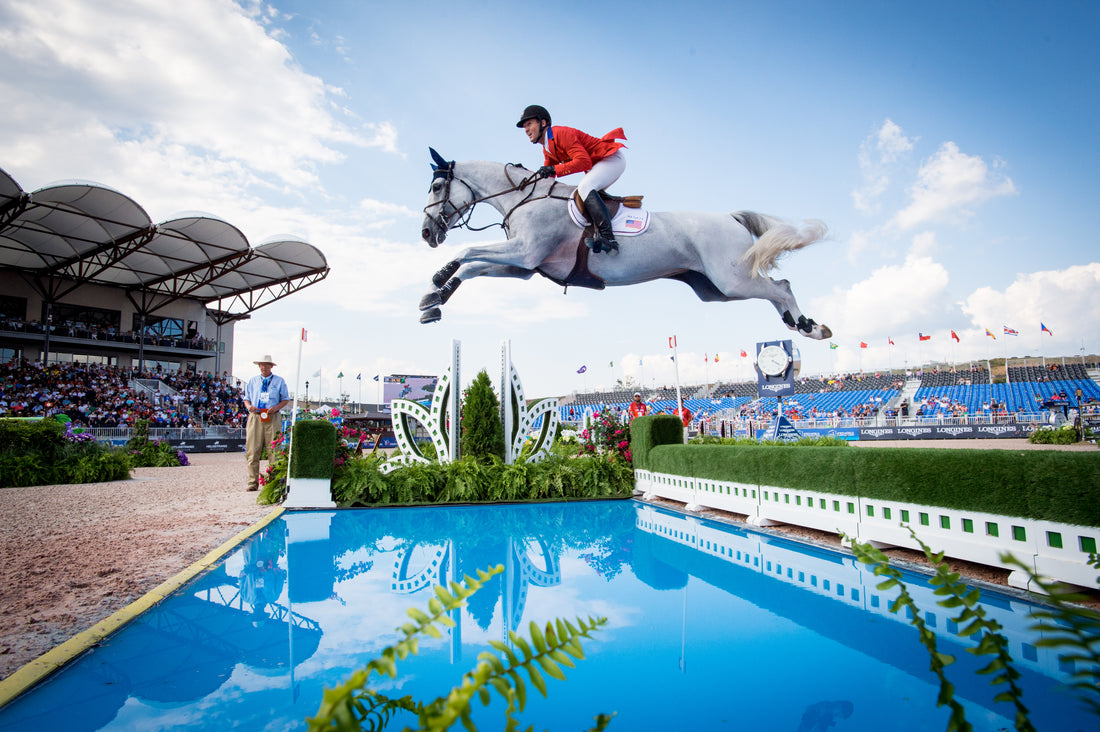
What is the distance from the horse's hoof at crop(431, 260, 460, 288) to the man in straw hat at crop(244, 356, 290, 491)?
507cm

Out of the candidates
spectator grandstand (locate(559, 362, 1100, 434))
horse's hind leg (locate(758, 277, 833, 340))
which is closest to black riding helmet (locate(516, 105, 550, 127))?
horse's hind leg (locate(758, 277, 833, 340))

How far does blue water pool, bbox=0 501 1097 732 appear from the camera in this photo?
2.05 m

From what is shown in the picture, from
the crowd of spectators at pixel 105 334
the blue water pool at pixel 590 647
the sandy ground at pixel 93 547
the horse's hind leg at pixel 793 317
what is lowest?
the blue water pool at pixel 590 647

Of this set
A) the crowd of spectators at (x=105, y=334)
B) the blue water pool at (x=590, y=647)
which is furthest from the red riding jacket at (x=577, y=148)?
the crowd of spectators at (x=105, y=334)

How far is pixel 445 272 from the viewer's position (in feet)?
15.7

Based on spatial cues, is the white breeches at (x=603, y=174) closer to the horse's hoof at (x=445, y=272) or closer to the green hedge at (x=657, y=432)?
the horse's hoof at (x=445, y=272)

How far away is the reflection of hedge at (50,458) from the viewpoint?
9703mm

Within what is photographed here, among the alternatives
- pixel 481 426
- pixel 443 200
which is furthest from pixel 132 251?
pixel 443 200

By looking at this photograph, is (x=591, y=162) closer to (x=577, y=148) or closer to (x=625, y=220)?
(x=577, y=148)

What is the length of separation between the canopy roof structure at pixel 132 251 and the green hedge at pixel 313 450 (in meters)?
14.9

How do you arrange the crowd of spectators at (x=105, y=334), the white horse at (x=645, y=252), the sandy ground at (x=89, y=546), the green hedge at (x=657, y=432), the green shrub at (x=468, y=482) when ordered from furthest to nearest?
the crowd of spectators at (x=105, y=334), the green hedge at (x=657, y=432), the green shrub at (x=468, y=482), the white horse at (x=645, y=252), the sandy ground at (x=89, y=546)

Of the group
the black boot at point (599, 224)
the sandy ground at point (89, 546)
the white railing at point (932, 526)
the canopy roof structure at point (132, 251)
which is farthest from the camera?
the canopy roof structure at point (132, 251)

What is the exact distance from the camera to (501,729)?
1.98 meters

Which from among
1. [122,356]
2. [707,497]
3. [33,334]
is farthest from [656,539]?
[122,356]
